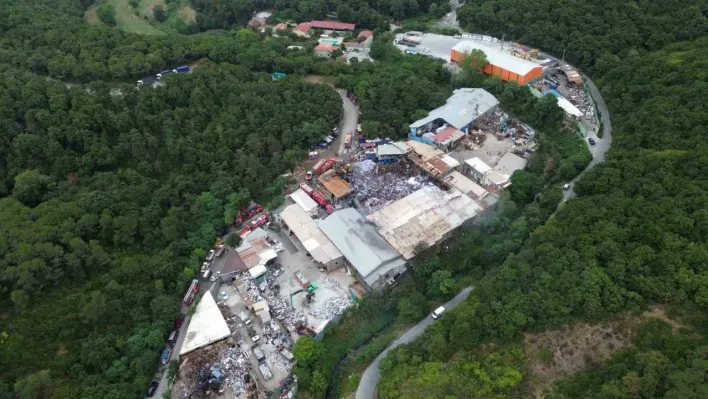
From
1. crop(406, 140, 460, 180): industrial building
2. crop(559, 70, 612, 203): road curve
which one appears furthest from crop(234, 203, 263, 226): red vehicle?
crop(559, 70, 612, 203): road curve

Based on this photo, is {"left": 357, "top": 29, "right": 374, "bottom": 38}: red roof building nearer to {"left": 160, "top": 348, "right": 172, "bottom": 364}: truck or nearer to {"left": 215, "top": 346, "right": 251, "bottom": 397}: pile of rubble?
{"left": 215, "top": 346, "right": 251, "bottom": 397}: pile of rubble

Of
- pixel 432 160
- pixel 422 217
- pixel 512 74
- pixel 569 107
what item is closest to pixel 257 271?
pixel 422 217

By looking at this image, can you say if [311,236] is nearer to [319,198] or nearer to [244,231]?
[319,198]

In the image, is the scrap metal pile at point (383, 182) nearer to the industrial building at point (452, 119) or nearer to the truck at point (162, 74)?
the industrial building at point (452, 119)

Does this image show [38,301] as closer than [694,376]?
No

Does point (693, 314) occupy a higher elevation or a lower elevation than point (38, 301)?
higher

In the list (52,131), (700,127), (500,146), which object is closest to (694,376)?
(700,127)

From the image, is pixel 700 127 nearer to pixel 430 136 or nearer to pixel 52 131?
pixel 430 136
